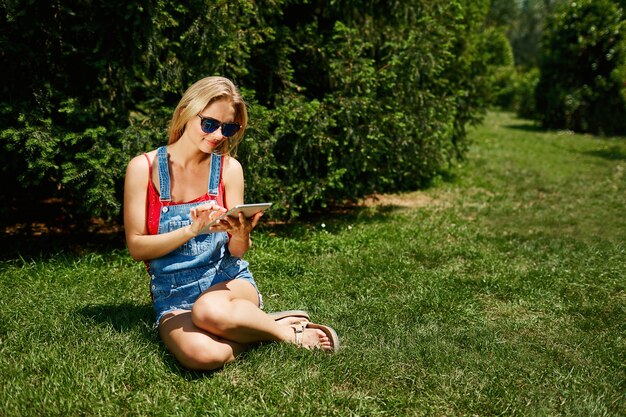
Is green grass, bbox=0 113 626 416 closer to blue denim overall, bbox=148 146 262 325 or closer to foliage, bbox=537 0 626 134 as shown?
blue denim overall, bbox=148 146 262 325

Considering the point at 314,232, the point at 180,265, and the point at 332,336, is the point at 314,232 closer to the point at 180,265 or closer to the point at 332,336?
the point at 332,336

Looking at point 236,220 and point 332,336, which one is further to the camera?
→ point 332,336

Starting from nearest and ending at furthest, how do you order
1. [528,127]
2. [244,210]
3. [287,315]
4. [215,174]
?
[244,210], [215,174], [287,315], [528,127]

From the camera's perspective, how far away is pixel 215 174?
341 centimetres

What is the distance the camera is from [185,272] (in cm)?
327

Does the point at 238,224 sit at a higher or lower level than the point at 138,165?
lower

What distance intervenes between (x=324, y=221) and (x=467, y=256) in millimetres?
1715

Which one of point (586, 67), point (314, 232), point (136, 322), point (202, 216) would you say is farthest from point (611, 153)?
point (202, 216)

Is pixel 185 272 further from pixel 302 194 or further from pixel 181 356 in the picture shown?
pixel 302 194

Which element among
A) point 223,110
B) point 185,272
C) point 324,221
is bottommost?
point 324,221

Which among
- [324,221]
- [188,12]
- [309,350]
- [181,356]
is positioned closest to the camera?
[181,356]

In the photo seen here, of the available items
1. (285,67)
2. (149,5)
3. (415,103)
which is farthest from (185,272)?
(415,103)

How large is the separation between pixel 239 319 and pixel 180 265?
0.46 metres

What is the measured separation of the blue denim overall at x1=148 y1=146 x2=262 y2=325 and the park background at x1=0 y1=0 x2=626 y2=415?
276 mm
